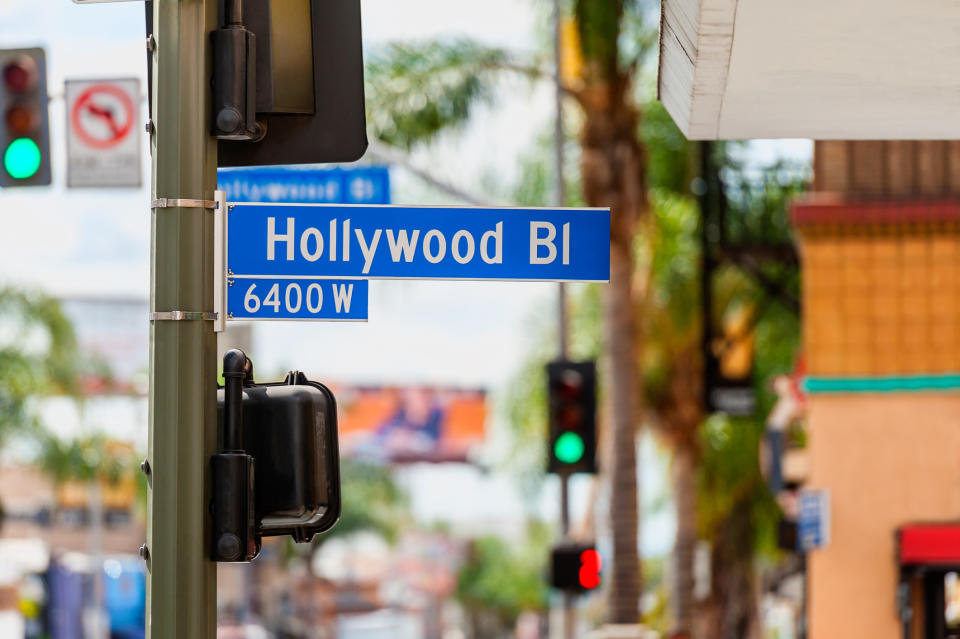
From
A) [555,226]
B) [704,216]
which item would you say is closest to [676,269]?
[704,216]

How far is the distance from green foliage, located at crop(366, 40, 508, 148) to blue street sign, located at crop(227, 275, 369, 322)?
12308 mm

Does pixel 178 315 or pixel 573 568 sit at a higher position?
pixel 178 315

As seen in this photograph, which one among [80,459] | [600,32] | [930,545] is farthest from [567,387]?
[80,459]

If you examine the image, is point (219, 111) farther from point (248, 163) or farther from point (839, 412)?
point (839, 412)

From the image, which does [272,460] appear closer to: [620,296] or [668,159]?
[620,296]

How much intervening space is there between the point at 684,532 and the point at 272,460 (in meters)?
20.4

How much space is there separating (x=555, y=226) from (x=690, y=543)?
64.8 feet

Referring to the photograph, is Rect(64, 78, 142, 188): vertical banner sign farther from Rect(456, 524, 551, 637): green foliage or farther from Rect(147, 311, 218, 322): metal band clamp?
Rect(456, 524, 551, 637): green foliage

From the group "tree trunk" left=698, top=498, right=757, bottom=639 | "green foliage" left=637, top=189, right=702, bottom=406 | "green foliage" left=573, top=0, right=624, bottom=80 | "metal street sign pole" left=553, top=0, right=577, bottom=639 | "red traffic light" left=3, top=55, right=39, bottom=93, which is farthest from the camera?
"tree trunk" left=698, top=498, right=757, bottom=639

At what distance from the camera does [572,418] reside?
13.2m

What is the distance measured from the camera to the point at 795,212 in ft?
46.5

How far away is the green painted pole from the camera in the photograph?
161 inches

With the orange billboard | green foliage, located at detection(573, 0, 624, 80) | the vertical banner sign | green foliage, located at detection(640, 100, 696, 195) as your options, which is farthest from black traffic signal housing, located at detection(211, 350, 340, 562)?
the orange billboard

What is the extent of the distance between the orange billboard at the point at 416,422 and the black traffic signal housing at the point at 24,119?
2395 inches
